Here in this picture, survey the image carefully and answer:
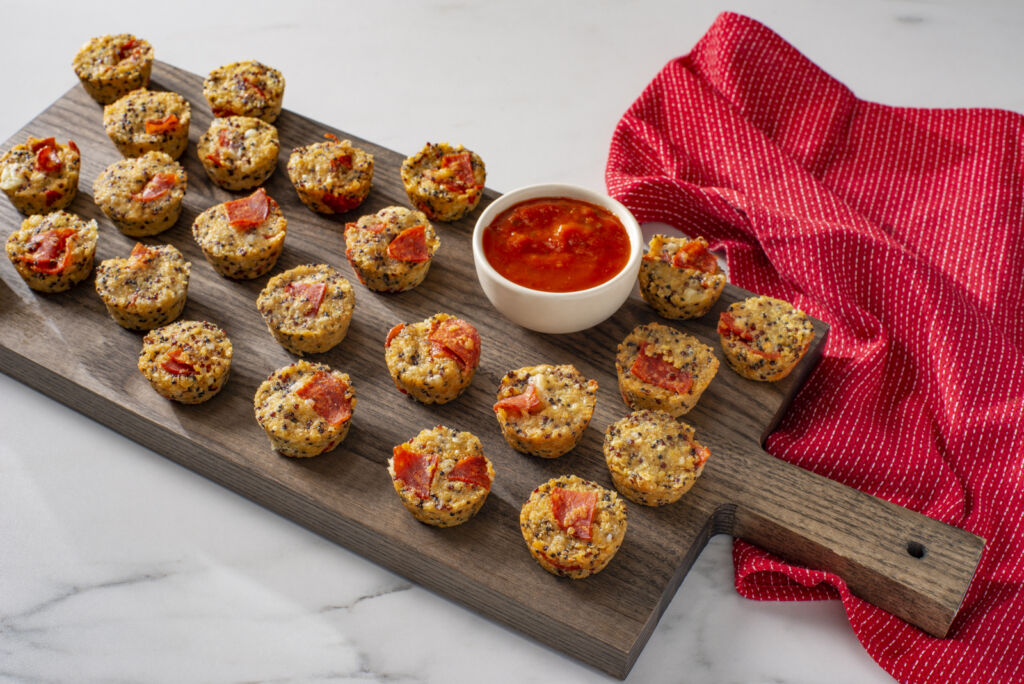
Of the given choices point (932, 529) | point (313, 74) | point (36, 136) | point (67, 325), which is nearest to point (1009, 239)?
point (932, 529)

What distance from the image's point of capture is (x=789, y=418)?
452 centimetres

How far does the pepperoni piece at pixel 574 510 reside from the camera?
12.1 feet

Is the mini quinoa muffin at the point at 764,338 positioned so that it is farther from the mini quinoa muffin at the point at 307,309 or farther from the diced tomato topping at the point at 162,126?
the diced tomato topping at the point at 162,126

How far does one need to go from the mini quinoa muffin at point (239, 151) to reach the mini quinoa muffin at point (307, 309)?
0.66 meters

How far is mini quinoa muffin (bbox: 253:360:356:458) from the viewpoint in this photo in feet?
12.9

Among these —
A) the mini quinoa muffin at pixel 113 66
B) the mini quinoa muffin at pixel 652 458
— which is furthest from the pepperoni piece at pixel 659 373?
the mini quinoa muffin at pixel 113 66

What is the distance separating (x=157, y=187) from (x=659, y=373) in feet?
7.42

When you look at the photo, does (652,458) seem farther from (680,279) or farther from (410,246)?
(410,246)

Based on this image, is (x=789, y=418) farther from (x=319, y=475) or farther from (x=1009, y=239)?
(x=319, y=475)

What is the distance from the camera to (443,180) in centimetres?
475

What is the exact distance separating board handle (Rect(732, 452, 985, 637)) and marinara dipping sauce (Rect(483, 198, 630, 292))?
37.5 inches

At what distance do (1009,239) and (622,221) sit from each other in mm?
1855

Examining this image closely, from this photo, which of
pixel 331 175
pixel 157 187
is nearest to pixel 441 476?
pixel 331 175

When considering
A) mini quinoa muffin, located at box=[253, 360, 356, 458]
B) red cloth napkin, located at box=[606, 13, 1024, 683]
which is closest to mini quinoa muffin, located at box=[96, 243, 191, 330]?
mini quinoa muffin, located at box=[253, 360, 356, 458]
